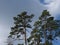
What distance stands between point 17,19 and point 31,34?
5196 mm

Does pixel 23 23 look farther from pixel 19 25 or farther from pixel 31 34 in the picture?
pixel 31 34

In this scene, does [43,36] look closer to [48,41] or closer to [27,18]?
[48,41]

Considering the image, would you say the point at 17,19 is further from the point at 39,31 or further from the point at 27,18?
the point at 39,31

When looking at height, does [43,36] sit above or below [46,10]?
below

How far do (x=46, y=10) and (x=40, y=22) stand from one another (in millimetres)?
3019

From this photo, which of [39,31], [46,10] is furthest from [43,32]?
[46,10]

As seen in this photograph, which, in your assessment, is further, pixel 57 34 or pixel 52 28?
pixel 57 34

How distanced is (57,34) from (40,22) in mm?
5727

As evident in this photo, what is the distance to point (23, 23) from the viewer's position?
160ft

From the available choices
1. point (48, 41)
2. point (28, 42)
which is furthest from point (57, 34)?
point (28, 42)

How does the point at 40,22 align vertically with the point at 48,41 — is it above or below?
above

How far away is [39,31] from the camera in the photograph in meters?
51.5

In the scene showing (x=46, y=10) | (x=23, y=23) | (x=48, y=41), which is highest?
(x=46, y=10)

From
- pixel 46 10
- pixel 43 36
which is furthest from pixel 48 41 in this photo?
pixel 46 10
